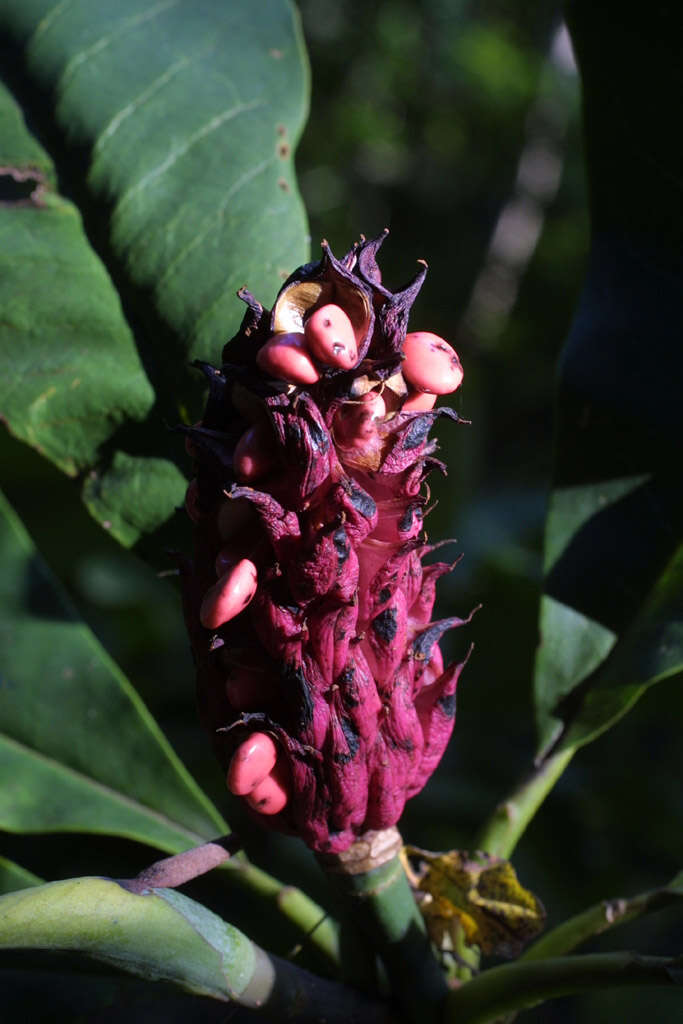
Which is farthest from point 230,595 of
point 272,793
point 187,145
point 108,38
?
point 108,38

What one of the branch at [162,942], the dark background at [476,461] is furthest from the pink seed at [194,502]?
the dark background at [476,461]

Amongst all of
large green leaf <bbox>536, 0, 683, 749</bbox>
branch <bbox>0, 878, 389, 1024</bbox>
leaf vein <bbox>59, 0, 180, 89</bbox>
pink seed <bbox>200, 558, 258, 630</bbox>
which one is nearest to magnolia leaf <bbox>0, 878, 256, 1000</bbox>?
branch <bbox>0, 878, 389, 1024</bbox>

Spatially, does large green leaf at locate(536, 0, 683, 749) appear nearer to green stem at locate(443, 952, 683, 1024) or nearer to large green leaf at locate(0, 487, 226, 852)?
green stem at locate(443, 952, 683, 1024)

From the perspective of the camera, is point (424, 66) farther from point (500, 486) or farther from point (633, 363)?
point (633, 363)

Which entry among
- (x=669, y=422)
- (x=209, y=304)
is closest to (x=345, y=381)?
(x=209, y=304)

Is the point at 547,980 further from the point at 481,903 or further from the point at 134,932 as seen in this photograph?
the point at 134,932

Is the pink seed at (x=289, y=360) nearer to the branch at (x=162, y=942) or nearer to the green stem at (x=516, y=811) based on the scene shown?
the branch at (x=162, y=942)
